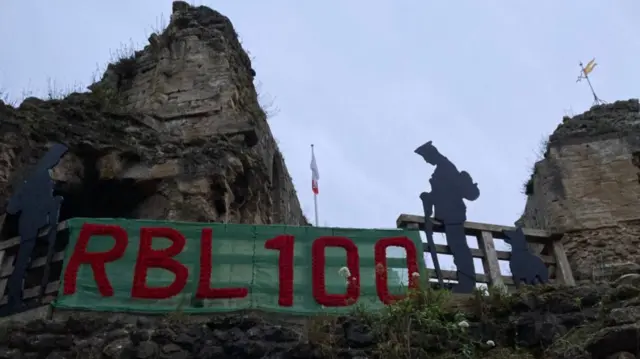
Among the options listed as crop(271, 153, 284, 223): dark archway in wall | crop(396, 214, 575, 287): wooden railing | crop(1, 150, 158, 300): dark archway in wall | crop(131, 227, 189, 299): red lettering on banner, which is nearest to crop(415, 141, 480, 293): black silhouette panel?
crop(396, 214, 575, 287): wooden railing

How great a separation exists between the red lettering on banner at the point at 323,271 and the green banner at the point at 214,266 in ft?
0.04

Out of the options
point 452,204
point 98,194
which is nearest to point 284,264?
point 452,204

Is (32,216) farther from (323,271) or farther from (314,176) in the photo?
(314,176)

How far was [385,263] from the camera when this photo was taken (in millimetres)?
7059

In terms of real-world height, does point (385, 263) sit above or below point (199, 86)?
below

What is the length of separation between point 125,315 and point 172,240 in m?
0.91

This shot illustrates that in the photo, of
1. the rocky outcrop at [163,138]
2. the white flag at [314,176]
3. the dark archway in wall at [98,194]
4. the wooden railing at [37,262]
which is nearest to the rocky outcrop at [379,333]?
the wooden railing at [37,262]

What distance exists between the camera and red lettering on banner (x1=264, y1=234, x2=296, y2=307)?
22.0 feet

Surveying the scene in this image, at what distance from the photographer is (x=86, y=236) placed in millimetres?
6922

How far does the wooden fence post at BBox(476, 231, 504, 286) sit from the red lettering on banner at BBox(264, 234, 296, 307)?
2.01 meters

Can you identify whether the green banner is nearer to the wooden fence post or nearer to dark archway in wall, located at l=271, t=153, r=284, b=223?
the wooden fence post

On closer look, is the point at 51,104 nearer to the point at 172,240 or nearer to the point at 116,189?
the point at 116,189

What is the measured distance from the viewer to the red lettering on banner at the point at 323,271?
6.71 m

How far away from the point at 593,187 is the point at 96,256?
285 inches
